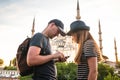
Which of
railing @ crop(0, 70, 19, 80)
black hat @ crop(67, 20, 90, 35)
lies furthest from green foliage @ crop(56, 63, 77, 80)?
black hat @ crop(67, 20, 90, 35)

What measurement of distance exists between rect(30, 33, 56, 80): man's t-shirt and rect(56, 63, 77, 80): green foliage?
108ft

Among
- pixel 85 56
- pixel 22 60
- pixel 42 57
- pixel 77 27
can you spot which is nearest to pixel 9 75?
pixel 77 27

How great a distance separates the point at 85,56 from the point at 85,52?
0.18 ft

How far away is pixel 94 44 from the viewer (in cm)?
348

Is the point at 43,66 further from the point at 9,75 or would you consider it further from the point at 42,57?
the point at 9,75

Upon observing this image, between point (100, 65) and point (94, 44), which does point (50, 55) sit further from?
point (100, 65)

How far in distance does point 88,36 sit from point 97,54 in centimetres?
29

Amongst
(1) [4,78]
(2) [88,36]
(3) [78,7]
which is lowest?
(1) [4,78]

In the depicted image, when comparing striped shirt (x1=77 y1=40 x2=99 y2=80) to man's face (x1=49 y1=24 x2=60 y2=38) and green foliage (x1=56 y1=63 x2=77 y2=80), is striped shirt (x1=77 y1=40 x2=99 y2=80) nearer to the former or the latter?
man's face (x1=49 y1=24 x2=60 y2=38)

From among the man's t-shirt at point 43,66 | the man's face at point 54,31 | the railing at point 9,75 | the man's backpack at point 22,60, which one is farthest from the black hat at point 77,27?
the railing at point 9,75

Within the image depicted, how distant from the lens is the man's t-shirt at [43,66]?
2.97 metres

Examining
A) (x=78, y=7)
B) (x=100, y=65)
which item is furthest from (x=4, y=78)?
(x=78, y=7)

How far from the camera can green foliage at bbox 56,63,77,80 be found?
35.9 metres

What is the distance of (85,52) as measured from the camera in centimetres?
343
